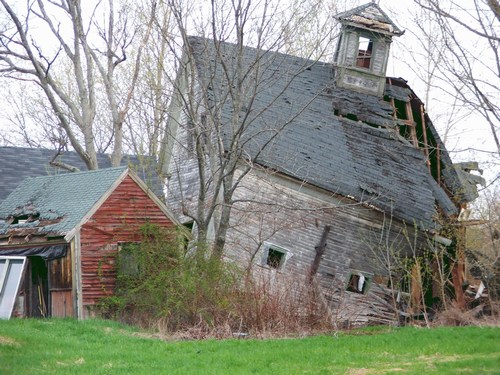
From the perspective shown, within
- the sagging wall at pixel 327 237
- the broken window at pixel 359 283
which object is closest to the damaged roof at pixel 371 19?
the sagging wall at pixel 327 237

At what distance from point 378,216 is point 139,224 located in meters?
7.27

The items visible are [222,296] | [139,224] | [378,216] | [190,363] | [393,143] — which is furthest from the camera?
[393,143]

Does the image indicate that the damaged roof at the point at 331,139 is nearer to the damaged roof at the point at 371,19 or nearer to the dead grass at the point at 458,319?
the damaged roof at the point at 371,19

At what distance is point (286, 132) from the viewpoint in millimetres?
27094

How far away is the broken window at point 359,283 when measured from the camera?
26516mm

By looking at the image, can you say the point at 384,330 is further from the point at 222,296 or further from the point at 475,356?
the point at 475,356

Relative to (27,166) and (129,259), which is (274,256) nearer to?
(129,259)

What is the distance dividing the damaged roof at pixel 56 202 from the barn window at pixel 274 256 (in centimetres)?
464

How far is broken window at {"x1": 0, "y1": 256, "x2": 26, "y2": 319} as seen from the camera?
856 inches

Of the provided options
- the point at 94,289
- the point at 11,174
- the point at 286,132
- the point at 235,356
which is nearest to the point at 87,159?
the point at 11,174

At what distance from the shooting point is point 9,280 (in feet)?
72.5

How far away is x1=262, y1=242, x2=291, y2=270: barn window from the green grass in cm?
705

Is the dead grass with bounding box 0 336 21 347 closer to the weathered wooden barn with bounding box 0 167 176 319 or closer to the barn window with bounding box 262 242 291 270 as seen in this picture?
the weathered wooden barn with bounding box 0 167 176 319

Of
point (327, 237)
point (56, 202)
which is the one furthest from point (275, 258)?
point (56, 202)
